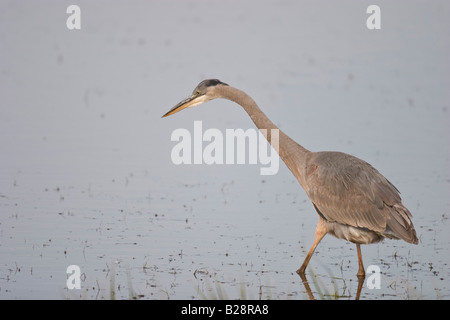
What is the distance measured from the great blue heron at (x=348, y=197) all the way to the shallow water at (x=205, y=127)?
0.45 m

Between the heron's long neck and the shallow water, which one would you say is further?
the heron's long neck

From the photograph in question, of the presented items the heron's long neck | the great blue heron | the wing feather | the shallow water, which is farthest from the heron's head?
the shallow water

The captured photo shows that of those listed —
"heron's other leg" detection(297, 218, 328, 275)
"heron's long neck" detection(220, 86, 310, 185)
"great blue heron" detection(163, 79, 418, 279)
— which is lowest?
"heron's other leg" detection(297, 218, 328, 275)

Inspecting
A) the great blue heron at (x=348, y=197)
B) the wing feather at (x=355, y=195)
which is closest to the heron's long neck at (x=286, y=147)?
the great blue heron at (x=348, y=197)

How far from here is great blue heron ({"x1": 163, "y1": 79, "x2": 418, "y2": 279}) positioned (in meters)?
8.95

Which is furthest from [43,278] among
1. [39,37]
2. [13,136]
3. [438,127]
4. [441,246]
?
[39,37]

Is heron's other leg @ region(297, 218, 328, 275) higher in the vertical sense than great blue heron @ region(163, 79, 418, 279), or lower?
lower

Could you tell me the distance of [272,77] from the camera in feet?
64.0

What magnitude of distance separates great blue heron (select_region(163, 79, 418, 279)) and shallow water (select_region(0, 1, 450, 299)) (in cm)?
45

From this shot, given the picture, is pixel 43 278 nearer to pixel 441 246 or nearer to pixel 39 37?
pixel 441 246

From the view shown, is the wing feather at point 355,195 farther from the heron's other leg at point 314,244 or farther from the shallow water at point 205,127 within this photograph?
the shallow water at point 205,127

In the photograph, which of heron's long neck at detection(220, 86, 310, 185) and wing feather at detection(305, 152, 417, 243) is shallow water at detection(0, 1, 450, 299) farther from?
heron's long neck at detection(220, 86, 310, 185)

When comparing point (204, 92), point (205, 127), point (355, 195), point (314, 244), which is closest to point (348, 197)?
point (355, 195)
